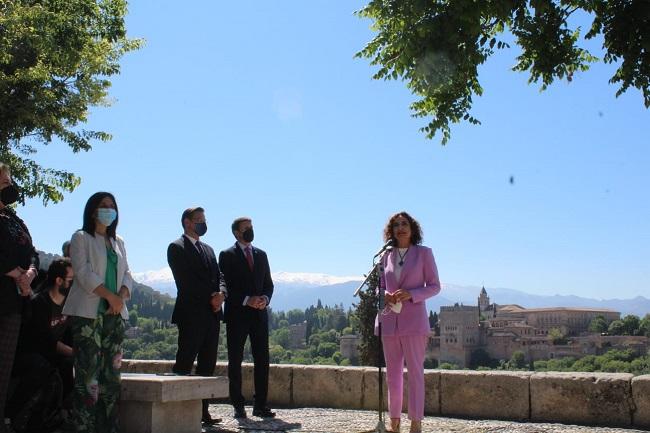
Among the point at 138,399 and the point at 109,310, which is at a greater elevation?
the point at 109,310

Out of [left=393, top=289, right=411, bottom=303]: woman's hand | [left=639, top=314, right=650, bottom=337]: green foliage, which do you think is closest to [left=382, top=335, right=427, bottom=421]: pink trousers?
[left=393, top=289, right=411, bottom=303]: woman's hand

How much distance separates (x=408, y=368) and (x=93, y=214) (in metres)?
2.52

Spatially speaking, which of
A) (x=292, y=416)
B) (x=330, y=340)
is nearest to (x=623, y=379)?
(x=292, y=416)

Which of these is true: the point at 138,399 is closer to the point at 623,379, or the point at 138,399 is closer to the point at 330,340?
the point at 623,379

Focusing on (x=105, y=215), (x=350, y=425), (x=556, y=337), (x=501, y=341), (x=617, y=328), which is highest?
(x=105, y=215)

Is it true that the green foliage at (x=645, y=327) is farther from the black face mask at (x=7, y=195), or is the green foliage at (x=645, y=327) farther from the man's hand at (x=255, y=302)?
the black face mask at (x=7, y=195)

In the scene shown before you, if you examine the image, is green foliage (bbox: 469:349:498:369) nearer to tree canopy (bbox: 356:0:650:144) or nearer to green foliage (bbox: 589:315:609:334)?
green foliage (bbox: 589:315:609:334)

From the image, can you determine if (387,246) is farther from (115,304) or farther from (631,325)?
(631,325)

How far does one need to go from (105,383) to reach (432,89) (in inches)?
166

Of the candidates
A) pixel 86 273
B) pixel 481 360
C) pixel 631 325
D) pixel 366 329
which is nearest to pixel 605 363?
pixel 481 360

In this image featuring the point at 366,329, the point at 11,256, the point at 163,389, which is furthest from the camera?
the point at 366,329

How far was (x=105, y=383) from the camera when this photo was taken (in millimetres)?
4445

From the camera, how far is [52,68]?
11.8m

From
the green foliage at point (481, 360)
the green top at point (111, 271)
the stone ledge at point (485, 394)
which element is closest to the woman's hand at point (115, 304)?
the green top at point (111, 271)
